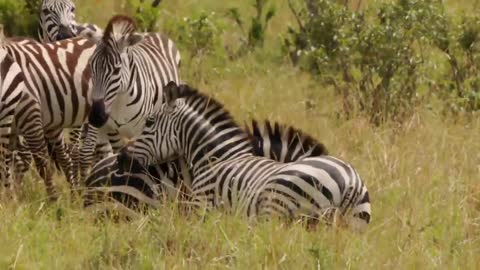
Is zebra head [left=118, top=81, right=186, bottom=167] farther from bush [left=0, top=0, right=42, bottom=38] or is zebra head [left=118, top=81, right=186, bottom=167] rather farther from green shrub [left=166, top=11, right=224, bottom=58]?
bush [left=0, top=0, right=42, bottom=38]

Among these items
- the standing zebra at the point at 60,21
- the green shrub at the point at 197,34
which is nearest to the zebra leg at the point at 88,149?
the standing zebra at the point at 60,21

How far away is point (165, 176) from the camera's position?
7426 mm

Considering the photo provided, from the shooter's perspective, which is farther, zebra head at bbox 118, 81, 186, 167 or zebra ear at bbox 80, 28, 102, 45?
zebra ear at bbox 80, 28, 102, 45

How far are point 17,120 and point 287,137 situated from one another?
212cm

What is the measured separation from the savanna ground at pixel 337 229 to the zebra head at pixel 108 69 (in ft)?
2.03

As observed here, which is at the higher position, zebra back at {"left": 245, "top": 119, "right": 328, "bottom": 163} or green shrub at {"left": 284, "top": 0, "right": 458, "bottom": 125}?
green shrub at {"left": 284, "top": 0, "right": 458, "bottom": 125}

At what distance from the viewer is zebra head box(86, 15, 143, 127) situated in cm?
816

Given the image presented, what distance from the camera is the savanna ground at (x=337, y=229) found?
5.85 m

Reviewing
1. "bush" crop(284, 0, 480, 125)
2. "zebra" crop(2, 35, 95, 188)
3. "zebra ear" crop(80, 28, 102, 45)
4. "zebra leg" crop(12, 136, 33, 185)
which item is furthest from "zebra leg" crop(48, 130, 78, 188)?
"bush" crop(284, 0, 480, 125)

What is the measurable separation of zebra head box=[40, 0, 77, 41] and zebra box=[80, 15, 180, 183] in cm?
125

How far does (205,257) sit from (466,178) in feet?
7.67

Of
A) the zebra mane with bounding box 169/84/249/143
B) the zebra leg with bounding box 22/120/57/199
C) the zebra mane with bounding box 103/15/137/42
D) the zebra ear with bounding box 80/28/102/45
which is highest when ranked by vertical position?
the zebra mane with bounding box 103/15/137/42

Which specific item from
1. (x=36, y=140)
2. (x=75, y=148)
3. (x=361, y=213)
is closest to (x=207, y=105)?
(x=361, y=213)

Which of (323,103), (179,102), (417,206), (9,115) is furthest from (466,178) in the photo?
(323,103)
